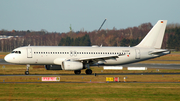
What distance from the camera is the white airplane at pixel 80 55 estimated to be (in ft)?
137

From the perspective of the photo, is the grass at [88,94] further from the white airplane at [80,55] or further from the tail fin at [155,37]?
the tail fin at [155,37]

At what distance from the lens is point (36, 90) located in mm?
25469

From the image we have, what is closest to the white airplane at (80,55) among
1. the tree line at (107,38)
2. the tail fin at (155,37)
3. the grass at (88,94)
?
the tail fin at (155,37)

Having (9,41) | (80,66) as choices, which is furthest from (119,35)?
(80,66)

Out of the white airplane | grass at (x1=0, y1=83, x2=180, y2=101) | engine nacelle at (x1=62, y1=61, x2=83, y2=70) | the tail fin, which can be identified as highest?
the tail fin

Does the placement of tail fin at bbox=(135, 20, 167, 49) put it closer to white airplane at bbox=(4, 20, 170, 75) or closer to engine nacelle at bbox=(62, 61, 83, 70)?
white airplane at bbox=(4, 20, 170, 75)

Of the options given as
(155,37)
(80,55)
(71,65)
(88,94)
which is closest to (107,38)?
(155,37)

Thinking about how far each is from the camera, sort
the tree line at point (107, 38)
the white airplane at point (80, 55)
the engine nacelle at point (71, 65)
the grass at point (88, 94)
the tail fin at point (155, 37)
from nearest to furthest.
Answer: the grass at point (88, 94)
the engine nacelle at point (71, 65)
the white airplane at point (80, 55)
the tail fin at point (155, 37)
the tree line at point (107, 38)

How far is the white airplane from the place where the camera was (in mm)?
41750

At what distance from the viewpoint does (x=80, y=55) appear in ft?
143

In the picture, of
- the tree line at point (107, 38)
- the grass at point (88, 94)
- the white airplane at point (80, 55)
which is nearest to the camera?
the grass at point (88, 94)

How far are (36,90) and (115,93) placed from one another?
758 centimetres

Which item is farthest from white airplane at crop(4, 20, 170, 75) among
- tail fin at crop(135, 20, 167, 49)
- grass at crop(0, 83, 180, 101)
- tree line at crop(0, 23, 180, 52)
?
tree line at crop(0, 23, 180, 52)

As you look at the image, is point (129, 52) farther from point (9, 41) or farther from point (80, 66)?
point (9, 41)
